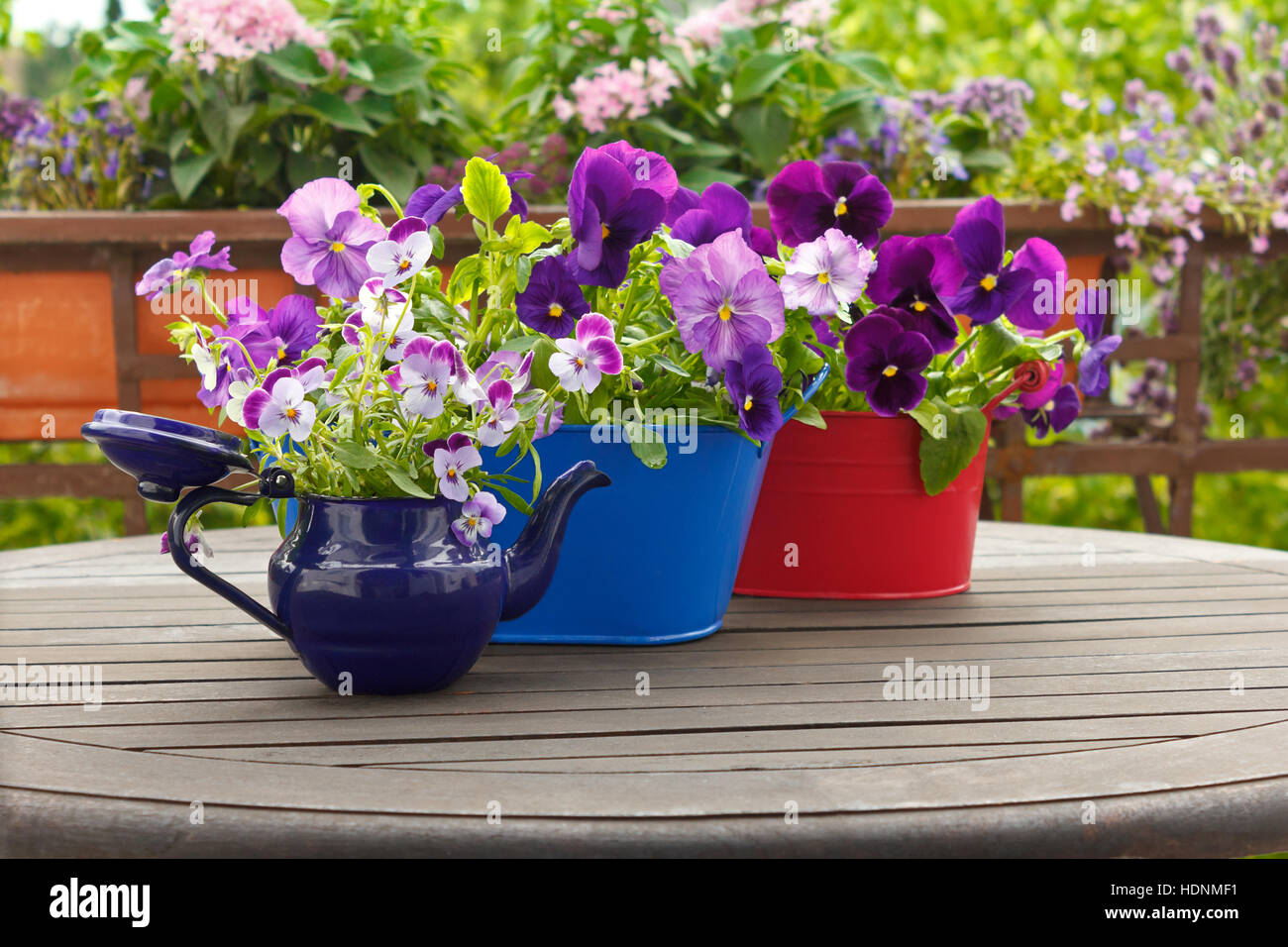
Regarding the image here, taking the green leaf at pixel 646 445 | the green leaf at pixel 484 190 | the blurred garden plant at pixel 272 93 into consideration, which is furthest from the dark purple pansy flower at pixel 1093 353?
the blurred garden plant at pixel 272 93

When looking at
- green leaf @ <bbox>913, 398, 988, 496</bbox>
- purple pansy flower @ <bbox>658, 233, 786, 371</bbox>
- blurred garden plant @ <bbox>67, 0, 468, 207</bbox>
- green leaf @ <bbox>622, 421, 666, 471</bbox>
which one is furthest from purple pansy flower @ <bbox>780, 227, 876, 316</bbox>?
blurred garden plant @ <bbox>67, 0, 468, 207</bbox>

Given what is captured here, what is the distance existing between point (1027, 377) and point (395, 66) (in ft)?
5.76

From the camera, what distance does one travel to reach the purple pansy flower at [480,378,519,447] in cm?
80

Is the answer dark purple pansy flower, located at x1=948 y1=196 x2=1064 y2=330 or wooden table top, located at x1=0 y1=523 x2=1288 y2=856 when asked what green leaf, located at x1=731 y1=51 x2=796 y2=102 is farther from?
wooden table top, located at x1=0 y1=523 x2=1288 y2=856

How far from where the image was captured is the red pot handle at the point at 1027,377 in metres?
1.18

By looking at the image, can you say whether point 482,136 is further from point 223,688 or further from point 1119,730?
point 1119,730

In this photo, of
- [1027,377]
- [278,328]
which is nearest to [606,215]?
[278,328]

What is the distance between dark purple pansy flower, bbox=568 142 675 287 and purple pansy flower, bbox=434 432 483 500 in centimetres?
18

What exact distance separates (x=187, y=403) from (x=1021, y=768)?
2.05 m

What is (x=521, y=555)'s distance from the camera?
0.91m

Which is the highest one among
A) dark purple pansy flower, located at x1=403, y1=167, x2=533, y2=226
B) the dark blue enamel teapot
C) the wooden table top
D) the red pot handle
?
dark purple pansy flower, located at x1=403, y1=167, x2=533, y2=226

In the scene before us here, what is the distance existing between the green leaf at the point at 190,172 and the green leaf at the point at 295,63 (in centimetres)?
22

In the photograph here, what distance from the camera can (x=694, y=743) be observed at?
0.74 m

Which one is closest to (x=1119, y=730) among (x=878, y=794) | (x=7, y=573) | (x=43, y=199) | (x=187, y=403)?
(x=878, y=794)
